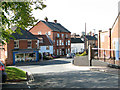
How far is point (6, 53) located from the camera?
3161cm

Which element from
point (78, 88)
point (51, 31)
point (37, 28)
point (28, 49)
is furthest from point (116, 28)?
point (37, 28)

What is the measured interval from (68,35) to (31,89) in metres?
51.2

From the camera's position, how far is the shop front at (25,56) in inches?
1312

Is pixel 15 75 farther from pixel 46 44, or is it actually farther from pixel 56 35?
pixel 56 35

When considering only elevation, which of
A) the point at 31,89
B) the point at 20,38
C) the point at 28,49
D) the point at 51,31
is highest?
the point at 51,31

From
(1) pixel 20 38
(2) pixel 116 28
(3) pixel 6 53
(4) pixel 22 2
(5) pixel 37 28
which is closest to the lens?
(4) pixel 22 2

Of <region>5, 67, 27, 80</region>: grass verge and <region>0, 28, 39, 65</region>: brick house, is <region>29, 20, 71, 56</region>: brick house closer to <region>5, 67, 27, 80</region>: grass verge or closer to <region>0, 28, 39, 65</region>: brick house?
<region>0, 28, 39, 65</region>: brick house

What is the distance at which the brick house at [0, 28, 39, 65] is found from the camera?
31758 mm

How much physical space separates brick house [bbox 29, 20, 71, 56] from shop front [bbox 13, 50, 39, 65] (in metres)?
15.0

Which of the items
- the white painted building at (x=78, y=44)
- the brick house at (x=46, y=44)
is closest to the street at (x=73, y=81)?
the brick house at (x=46, y=44)

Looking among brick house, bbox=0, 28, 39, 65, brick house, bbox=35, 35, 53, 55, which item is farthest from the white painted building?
brick house, bbox=0, 28, 39, 65

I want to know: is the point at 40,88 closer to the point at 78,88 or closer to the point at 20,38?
the point at 78,88

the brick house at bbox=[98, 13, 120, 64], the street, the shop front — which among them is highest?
the brick house at bbox=[98, 13, 120, 64]

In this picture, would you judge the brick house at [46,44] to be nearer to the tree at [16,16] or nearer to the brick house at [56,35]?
the brick house at [56,35]
